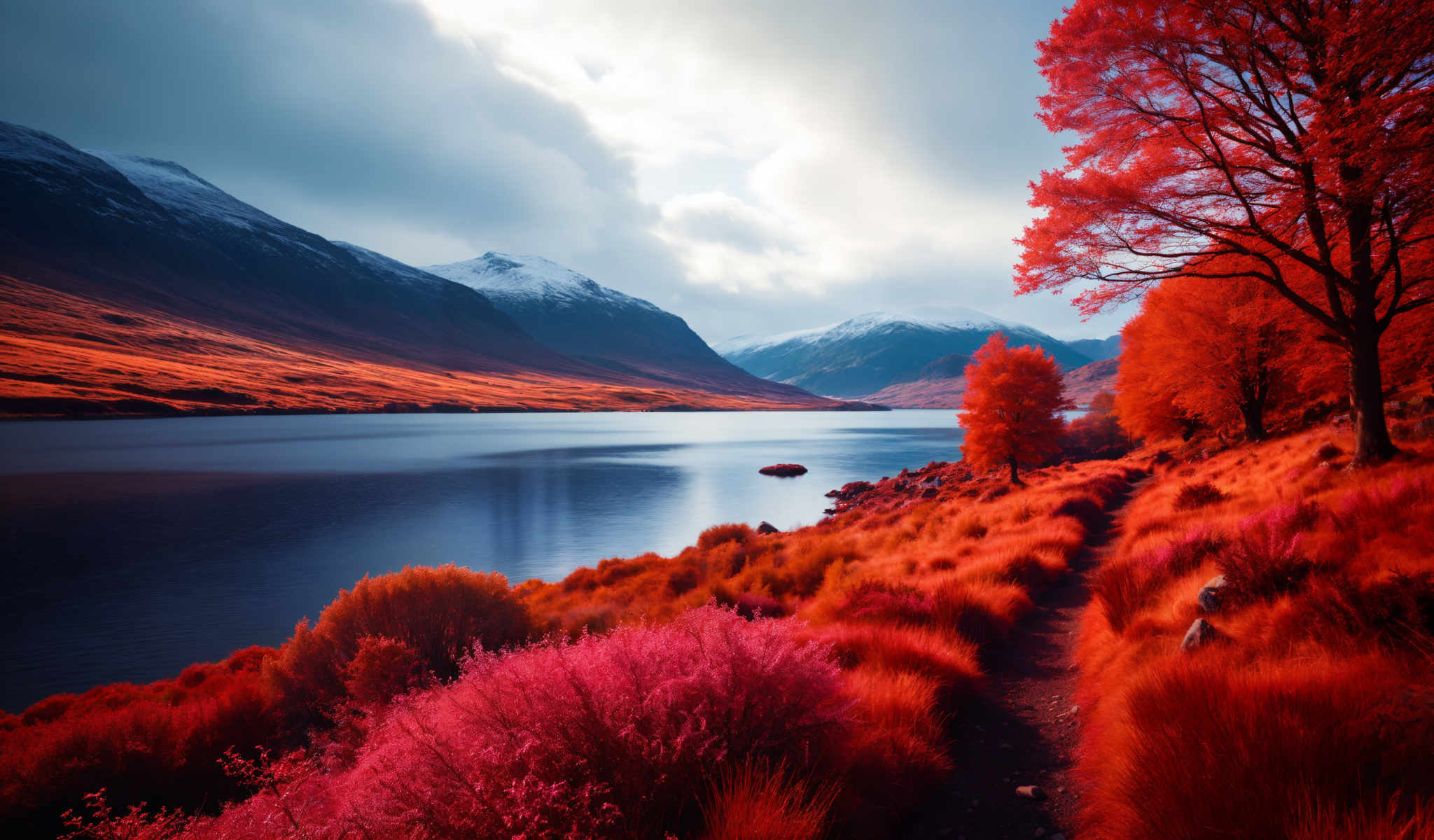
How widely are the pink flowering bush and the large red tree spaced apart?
28.2 feet

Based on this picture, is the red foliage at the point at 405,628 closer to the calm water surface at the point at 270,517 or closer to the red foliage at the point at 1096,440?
the calm water surface at the point at 270,517

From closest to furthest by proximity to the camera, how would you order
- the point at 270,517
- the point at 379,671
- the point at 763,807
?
the point at 763,807
the point at 379,671
the point at 270,517

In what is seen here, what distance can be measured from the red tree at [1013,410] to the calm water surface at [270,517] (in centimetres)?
1148

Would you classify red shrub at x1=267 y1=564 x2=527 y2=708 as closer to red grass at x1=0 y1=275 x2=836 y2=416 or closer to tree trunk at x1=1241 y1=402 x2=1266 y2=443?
tree trunk at x1=1241 y1=402 x2=1266 y2=443

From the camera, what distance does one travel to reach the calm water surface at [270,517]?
15.4m

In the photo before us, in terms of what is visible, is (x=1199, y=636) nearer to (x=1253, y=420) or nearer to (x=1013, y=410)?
(x=1253, y=420)

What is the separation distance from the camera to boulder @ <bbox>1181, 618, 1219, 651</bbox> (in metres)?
4.66

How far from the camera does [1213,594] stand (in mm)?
5566

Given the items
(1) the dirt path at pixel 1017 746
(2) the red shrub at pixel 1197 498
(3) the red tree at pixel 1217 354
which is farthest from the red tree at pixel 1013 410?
(1) the dirt path at pixel 1017 746

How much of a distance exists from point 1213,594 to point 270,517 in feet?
121

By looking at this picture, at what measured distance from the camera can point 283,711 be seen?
8.00 m

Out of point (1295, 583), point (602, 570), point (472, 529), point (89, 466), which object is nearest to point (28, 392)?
point (89, 466)

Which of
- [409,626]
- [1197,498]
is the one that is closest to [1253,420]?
[1197,498]

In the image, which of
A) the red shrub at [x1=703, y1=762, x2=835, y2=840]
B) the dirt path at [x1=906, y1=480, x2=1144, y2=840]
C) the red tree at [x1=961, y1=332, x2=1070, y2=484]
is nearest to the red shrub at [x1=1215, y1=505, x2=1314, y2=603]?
the dirt path at [x1=906, y1=480, x2=1144, y2=840]
